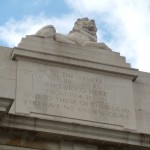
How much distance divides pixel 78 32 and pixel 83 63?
205cm

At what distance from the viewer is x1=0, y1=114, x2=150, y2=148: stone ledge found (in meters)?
17.4

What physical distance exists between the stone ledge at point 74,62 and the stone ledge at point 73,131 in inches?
102

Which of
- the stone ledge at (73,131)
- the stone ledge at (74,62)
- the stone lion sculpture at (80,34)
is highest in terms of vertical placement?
the stone lion sculpture at (80,34)

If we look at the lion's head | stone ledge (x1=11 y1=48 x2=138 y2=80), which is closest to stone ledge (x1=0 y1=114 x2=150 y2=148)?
stone ledge (x1=11 y1=48 x2=138 y2=80)

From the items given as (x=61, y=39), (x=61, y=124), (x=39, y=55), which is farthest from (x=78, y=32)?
(x=61, y=124)

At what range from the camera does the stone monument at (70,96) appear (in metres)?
17.7

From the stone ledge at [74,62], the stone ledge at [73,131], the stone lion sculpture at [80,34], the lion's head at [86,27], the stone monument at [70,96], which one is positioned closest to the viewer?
the stone ledge at [73,131]

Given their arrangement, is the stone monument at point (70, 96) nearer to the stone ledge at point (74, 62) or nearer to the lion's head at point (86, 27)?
the stone ledge at point (74, 62)

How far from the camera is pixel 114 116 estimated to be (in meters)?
19.6

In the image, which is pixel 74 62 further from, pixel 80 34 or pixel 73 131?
pixel 73 131

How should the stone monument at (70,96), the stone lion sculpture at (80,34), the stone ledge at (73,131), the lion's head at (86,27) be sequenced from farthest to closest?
the lion's head at (86,27) → the stone lion sculpture at (80,34) → the stone monument at (70,96) → the stone ledge at (73,131)

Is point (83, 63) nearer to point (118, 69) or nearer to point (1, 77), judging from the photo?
point (118, 69)

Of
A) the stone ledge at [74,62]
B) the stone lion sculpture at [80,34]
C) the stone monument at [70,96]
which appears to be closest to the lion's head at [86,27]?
the stone lion sculpture at [80,34]

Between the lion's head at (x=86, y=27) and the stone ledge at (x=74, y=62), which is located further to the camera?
the lion's head at (x=86, y=27)
